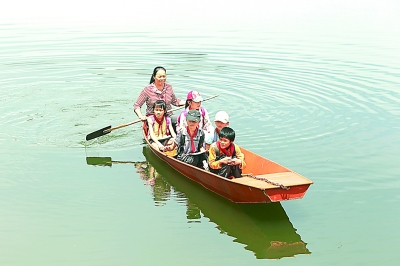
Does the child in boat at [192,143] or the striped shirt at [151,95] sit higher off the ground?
the striped shirt at [151,95]

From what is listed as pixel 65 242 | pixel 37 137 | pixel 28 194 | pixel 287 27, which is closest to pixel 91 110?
pixel 37 137

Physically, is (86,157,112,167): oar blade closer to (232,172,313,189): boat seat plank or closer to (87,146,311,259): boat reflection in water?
(87,146,311,259): boat reflection in water

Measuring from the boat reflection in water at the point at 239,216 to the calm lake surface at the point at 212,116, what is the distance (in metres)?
0.03

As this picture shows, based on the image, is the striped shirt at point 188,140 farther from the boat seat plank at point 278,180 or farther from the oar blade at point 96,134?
the oar blade at point 96,134

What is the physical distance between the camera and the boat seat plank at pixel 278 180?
736 centimetres

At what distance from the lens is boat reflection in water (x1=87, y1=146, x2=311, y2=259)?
732cm

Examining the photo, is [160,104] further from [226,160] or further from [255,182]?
[255,182]

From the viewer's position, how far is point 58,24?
82.8 ft

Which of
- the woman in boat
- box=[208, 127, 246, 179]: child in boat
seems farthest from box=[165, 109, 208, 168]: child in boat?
the woman in boat

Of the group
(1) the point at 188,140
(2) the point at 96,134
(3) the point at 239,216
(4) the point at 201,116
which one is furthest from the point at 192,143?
(2) the point at 96,134

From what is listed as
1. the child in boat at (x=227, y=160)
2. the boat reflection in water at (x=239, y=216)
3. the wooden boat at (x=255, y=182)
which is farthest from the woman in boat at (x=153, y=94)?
the child in boat at (x=227, y=160)

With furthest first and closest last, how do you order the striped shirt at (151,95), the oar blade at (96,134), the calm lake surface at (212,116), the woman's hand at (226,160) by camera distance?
the striped shirt at (151,95) < the oar blade at (96,134) < the woman's hand at (226,160) < the calm lake surface at (212,116)

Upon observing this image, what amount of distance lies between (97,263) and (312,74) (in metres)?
10.9

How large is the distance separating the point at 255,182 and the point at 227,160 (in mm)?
633
